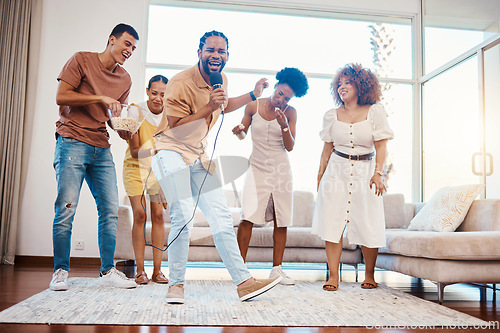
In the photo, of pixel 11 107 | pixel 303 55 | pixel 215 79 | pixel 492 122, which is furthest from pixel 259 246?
pixel 11 107

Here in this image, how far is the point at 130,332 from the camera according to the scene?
1.82 meters

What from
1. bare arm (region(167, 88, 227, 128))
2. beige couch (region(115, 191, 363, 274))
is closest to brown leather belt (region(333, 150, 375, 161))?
beige couch (region(115, 191, 363, 274))

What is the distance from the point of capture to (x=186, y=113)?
7.47 feet

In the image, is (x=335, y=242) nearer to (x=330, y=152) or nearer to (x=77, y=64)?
(x=330, y=152)

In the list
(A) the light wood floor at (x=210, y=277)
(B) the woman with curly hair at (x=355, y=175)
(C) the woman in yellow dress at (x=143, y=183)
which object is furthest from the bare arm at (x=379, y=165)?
(C) the woman in yellow dress at (x=143, y=183)

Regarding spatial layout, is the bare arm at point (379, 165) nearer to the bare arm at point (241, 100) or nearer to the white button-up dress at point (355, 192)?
the white button-up dress at point (355, 192)

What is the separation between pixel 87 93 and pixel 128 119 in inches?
13.3

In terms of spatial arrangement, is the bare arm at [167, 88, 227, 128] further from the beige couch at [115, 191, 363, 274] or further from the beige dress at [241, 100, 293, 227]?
the beige couch at [115, 191, 363, 274]

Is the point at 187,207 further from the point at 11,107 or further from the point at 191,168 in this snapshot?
the point at 11,107

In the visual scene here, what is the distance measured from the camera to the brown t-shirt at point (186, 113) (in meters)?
2.26

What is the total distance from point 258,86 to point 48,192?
3148mm

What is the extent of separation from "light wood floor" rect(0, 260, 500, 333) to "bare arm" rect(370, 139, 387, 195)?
2.53 feet

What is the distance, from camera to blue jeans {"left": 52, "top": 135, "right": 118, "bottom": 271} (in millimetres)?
2650

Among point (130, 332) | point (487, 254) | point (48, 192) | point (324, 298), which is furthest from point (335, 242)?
point (48, 192)
